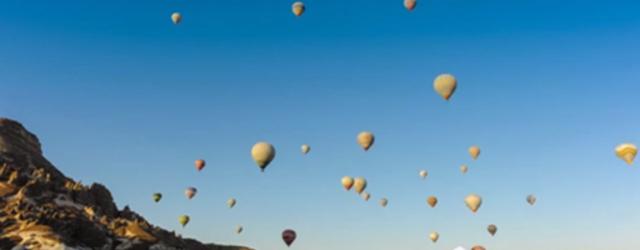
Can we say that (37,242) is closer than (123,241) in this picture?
Yes

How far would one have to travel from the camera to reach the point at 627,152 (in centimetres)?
7700

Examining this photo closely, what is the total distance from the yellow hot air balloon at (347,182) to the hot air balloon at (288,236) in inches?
495

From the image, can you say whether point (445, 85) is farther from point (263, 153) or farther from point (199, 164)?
point (199, 164)

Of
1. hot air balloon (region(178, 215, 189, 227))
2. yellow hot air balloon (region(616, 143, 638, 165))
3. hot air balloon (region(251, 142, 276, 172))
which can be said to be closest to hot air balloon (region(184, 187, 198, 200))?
A: hot air balloon (region(178, 215, 189, 227))

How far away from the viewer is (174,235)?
110m

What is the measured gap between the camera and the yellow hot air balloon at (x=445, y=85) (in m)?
Answer: 67.6

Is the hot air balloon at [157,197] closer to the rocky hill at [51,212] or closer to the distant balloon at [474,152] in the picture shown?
the rocky hill at [51,212]

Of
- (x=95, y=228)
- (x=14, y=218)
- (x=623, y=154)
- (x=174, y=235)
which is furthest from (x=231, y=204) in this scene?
(x=623, y=154)

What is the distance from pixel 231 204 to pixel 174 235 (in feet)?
48.6

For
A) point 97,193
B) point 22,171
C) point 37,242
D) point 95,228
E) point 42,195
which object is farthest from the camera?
point 97,193

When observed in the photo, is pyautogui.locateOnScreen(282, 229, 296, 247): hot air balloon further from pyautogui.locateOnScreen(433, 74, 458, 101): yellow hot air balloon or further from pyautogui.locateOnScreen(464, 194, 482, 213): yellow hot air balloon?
pyautogui.locateOnScreen(433, 74, 458, 101): yellow hot air balloon

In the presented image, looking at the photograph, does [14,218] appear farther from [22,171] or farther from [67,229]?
[22,171]

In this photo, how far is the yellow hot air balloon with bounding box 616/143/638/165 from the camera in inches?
3009

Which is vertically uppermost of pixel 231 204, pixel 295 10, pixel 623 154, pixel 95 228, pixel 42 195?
pixel 295 10
